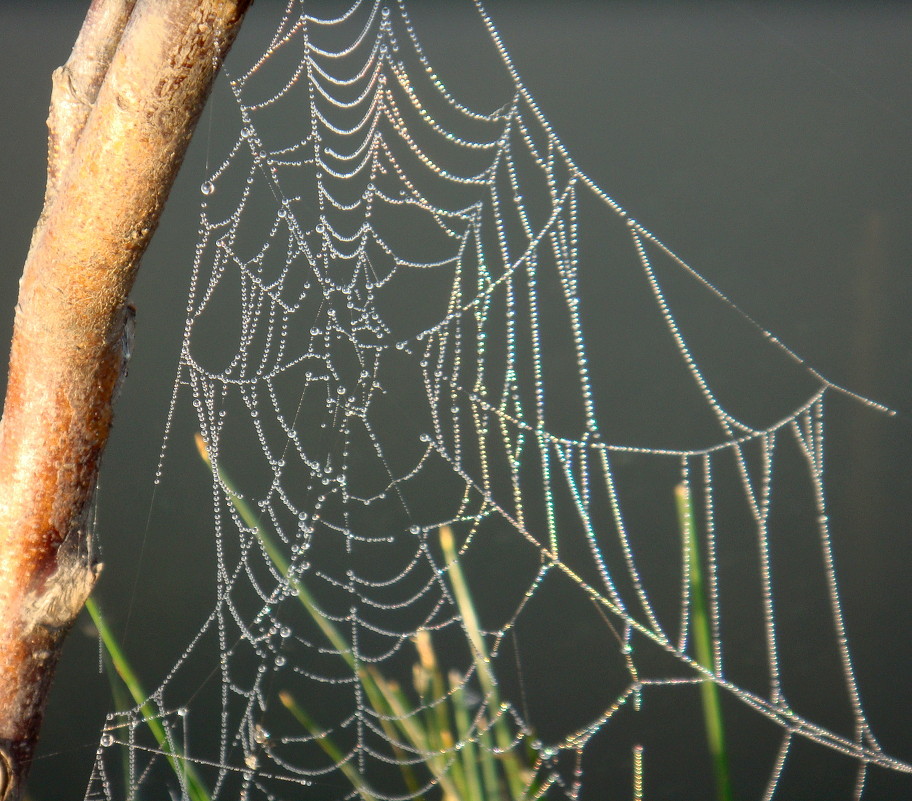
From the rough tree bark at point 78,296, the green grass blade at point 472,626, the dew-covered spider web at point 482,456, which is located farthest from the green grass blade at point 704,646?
the rough tree bark at point 78,296

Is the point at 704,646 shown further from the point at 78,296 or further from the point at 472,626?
the point at 78,296

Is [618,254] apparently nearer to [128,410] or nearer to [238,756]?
[128,410]

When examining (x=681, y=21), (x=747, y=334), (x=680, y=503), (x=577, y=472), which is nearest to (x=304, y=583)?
(x=577, y=472)

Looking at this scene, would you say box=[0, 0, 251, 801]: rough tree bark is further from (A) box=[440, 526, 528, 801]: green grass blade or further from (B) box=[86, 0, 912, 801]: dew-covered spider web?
(A) box=[440, 526, 528, 801]: green grass blade

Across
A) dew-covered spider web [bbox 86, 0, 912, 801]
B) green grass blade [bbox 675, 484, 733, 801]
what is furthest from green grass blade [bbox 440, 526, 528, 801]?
green grass blade [bbox 675, 484, 733, 801]

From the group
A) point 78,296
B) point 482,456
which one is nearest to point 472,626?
point 482,456

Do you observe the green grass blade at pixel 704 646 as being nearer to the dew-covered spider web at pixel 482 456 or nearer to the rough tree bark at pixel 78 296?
the dew-covered spider web at pixel 482 456
